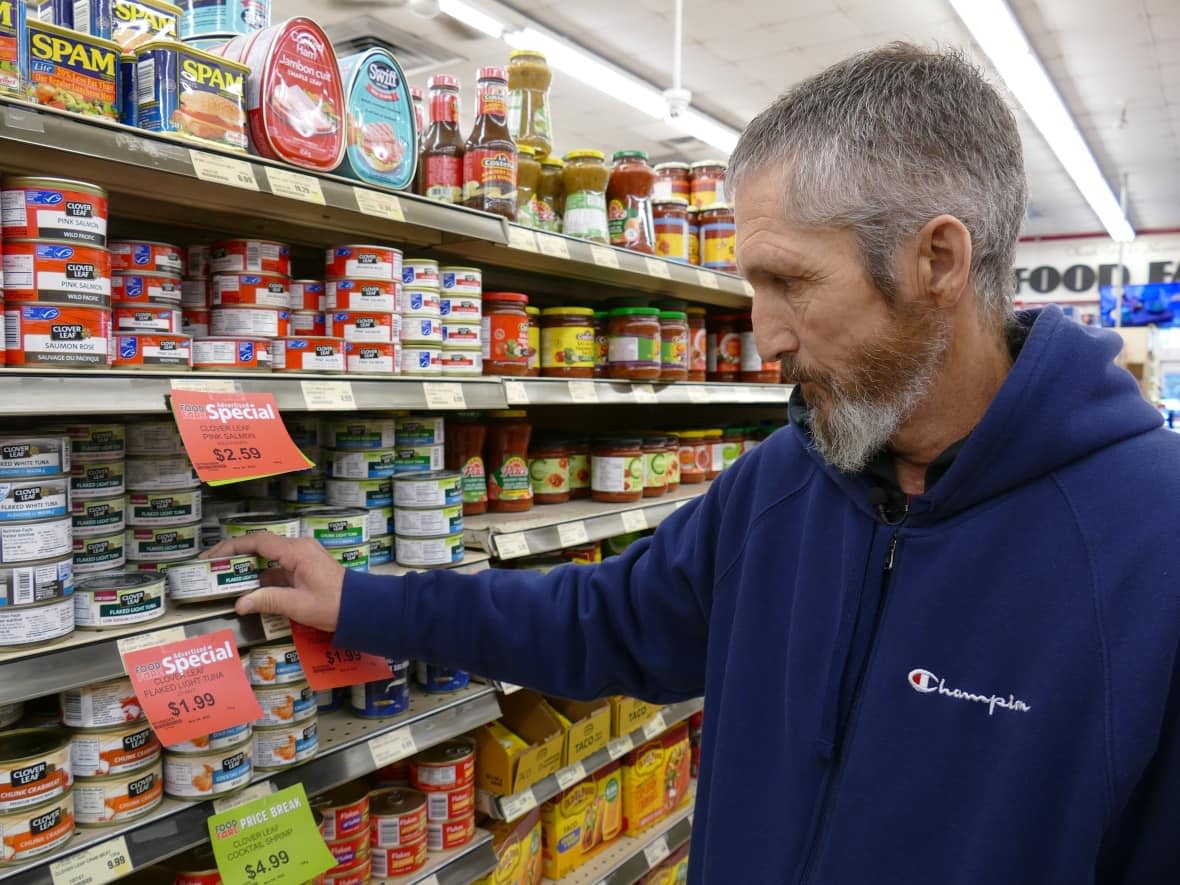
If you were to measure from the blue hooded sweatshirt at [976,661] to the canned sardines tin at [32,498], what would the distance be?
1003 millimetres

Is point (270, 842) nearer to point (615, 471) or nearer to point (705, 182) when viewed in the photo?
point (615, 471)

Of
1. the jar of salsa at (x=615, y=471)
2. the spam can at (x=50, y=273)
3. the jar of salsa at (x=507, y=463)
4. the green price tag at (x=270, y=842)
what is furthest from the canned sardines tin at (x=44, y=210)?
the jar of salsa at (x=615, y=471)

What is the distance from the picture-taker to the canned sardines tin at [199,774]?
155 cm

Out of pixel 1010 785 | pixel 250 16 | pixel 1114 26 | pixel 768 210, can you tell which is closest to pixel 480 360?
pixel 250 16

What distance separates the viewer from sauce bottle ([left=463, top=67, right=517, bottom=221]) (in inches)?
80.4

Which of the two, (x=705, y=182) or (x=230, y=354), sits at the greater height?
(x=705, y=182)

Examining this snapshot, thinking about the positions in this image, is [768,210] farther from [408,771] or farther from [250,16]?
[408,771]

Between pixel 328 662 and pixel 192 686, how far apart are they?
0.87ft

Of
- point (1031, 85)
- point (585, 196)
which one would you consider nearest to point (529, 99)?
point (585, 196)

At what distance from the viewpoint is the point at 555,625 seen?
65.2 inches

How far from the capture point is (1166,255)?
1345 cm

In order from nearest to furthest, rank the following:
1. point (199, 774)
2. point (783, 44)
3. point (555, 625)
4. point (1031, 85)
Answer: point (199, 774)
point (555, 625)
point (1031, 85)
point (783, 44)

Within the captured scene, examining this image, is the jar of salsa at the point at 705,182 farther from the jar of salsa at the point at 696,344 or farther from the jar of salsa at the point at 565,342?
the jar of salsa at the point at 565,342

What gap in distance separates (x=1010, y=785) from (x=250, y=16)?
182 centimetres
